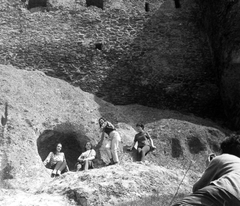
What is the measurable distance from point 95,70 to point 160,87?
2.30 meters

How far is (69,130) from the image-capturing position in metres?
12.8

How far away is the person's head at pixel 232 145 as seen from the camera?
4090 mm

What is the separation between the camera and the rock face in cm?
1030

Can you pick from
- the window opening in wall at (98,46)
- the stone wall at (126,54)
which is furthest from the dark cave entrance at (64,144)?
the window opening in wall at (98,46)

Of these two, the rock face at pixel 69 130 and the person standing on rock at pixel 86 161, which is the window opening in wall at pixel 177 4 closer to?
the rock face at pixel 69 130

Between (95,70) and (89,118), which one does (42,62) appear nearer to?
(95,70)

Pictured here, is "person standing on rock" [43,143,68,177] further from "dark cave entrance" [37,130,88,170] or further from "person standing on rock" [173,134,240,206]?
"person standing on rock" [173,134,240,206]

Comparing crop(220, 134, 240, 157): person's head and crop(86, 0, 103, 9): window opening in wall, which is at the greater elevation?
crop(86, 0, 103, 9): window opening in wall

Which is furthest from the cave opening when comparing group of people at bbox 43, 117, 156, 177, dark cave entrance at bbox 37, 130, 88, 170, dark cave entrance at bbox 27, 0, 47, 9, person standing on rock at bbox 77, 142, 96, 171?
person standing on rock at bbox 77, 142, 96, 171

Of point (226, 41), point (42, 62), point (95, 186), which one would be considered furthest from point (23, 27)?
point (95, 186)

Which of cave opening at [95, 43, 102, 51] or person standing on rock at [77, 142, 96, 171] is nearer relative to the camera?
person standing on rock at [77, 142, 96, 171]

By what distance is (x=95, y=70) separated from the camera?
52.9ft

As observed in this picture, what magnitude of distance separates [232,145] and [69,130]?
8.98m

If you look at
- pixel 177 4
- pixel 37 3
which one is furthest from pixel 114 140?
pixel 177 4
